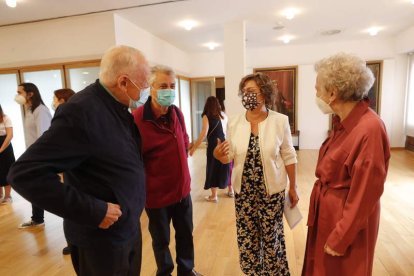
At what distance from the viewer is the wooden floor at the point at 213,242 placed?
2260mm

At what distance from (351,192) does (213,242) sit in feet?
6.04

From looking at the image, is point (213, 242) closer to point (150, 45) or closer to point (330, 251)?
point (330, 251)

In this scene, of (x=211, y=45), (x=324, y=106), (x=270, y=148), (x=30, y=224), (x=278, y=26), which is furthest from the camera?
(x=211, y=45)

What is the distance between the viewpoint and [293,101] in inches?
299

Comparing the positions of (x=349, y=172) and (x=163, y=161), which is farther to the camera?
(x=163, y=161)

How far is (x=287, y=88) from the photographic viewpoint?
24.8 ft

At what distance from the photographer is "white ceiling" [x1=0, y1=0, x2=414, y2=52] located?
420 centimetres

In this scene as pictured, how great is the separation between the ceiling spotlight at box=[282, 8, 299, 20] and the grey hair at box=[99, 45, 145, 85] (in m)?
4.27

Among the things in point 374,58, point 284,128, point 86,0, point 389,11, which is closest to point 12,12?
point 86,0

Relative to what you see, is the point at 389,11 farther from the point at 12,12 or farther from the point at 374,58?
the point at 12,12

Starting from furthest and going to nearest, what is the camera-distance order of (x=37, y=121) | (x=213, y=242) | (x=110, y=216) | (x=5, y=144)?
(x=5, y=144) < (x=37, y=121) < (x=213, y=242) < (x=110, y=216)

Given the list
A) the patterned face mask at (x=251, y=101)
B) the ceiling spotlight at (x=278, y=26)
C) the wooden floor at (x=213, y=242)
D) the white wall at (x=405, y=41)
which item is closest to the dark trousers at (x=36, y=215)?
the wooden floor at (x=213, y=242)

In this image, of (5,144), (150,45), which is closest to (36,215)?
(5,144)

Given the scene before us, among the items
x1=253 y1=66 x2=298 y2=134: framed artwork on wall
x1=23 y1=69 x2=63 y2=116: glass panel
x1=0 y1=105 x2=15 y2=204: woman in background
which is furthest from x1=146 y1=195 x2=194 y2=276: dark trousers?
x1=253 y1=66 x2=298 y2=134: framed artwork on wall
